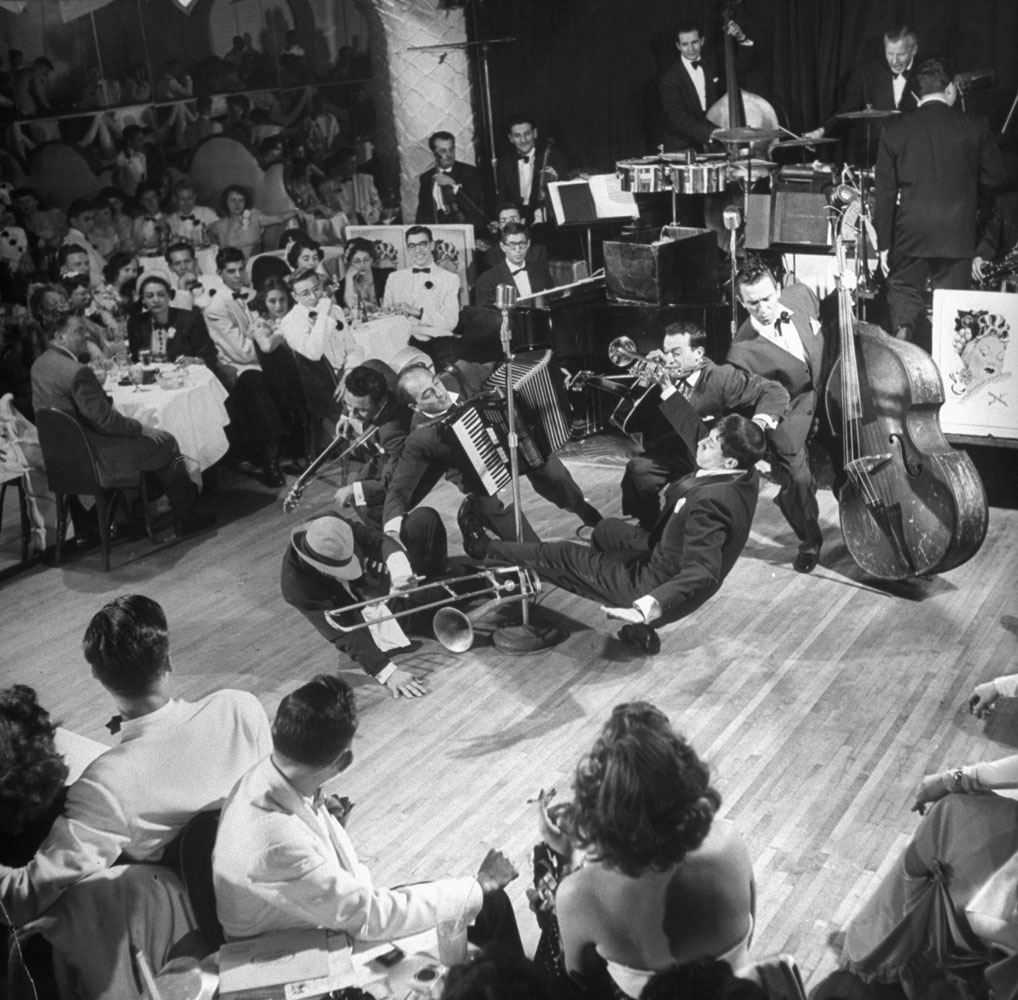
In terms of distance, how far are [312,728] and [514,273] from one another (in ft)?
17.6

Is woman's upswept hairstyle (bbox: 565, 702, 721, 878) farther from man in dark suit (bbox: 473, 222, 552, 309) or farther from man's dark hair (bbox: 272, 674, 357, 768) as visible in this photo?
man in dark suit (bbox: 473, 222, 552, 309)

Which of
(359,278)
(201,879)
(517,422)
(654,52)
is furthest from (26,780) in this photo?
(654,52)

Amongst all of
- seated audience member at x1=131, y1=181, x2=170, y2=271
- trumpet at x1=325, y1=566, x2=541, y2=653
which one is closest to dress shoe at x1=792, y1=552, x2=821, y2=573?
trumpet at x1=325, y1=566, x2=541, y2=653

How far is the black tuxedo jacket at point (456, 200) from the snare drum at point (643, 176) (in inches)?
65.2

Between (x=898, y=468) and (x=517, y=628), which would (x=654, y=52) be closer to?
(x=898, y=468)

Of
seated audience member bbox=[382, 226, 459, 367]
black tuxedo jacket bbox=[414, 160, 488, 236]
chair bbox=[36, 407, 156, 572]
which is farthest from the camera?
black tuxedo jacket bbox=[414, 160, 488, 236]

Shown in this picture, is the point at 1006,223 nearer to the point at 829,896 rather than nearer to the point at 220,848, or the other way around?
the point at 829,896

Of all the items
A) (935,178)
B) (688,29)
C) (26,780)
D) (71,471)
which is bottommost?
(71,471)

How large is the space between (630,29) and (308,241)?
129 inches

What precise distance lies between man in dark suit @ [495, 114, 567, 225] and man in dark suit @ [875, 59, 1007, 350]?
2.79 metres

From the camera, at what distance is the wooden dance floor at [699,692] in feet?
12.3

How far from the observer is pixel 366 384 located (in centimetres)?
545

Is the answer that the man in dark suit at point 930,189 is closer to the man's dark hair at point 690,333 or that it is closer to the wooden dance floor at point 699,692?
the wooden dance floor at point 699,692

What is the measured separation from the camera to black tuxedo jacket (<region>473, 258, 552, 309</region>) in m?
7.75
